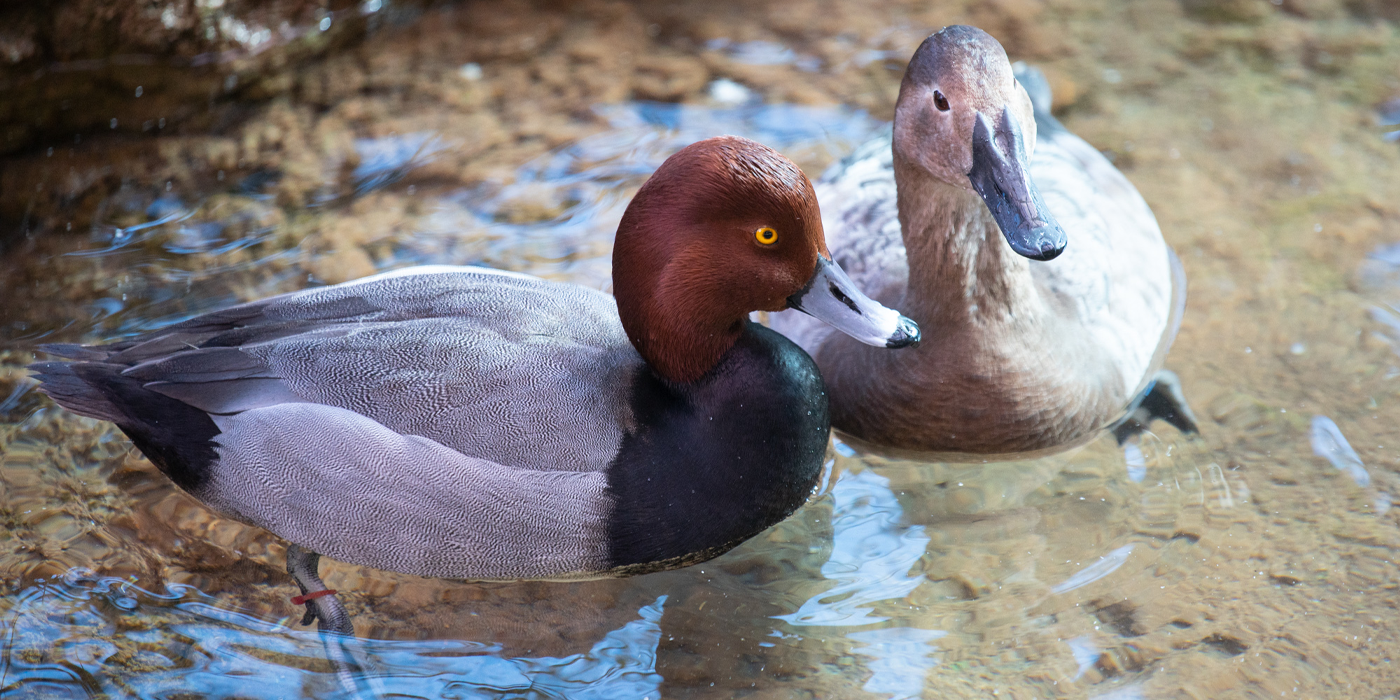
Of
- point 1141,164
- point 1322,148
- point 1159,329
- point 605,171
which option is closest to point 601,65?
point 605,171

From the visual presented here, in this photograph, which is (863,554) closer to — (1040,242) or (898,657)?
(898,657)

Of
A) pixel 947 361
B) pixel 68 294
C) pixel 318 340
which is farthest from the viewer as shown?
pixel 68 294

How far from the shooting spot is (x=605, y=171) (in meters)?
4.84

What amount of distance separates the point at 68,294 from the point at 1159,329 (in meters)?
3.86

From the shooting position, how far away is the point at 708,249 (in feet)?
9.70

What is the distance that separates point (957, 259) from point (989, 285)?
12 centimetres

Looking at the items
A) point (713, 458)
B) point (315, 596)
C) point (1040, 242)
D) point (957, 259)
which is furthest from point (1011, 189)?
point (315, 596)

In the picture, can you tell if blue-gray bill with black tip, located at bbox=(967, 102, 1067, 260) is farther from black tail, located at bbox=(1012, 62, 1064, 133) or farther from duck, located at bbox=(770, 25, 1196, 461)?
black tail, located at bbox=(1012, 62, 1064, 133)

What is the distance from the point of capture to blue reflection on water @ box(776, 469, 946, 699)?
309 centimetres

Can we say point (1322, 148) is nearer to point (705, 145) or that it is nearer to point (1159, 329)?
point (1159, 329)

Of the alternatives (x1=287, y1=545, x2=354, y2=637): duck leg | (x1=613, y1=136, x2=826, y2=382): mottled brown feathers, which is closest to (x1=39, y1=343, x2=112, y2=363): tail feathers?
(x1=287, y1=545, x2=354, y2=637): duck leg

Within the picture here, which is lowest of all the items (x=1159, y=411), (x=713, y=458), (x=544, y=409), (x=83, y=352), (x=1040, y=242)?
(x=1159, y=411)

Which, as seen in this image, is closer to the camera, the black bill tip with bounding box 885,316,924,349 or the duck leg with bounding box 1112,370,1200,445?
the black bill tip with bounding box 885,316,924,349

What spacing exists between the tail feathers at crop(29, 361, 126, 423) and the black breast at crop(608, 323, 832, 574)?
1395 millimetres
